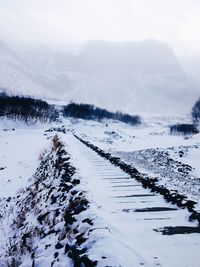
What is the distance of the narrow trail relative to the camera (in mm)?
5227

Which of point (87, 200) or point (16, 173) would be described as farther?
point (16, 173)

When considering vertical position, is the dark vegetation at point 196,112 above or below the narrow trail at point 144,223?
above

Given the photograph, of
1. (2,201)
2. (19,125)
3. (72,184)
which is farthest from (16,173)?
(19,125)

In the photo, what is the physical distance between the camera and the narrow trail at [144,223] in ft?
17.1

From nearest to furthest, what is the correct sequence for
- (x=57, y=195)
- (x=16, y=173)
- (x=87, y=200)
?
(x=87, y=200)
(x=57, y=195)
(x=16, y=173)

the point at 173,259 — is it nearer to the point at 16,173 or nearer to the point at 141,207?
the point at 141,207

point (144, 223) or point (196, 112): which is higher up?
point (196, 112)

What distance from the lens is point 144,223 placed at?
6.94 metres

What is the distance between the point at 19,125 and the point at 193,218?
247ft

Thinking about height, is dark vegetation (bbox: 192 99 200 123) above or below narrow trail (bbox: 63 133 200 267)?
above

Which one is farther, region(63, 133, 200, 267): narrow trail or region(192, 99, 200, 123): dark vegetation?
region(192, 99, 200, 123): dark vegetation

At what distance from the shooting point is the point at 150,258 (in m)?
5.16

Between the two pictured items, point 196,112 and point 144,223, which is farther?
point 196,112

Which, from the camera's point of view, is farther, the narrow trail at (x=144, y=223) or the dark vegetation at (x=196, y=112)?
the dark vegetation at (x=196, y=112)
